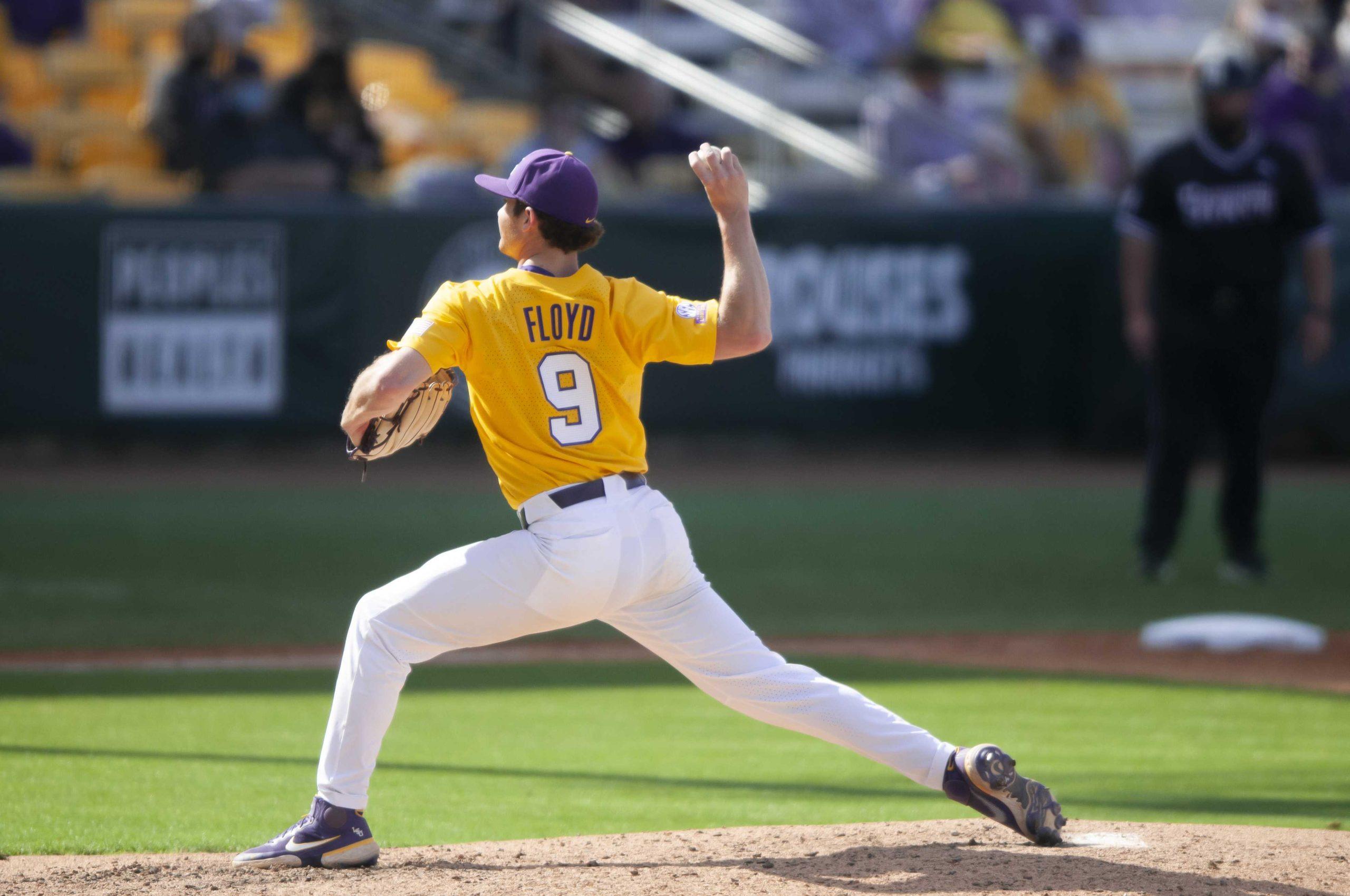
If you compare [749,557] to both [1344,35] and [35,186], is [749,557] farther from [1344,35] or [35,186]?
[1344,35]

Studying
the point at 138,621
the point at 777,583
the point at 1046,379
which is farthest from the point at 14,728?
the point at 1046,379

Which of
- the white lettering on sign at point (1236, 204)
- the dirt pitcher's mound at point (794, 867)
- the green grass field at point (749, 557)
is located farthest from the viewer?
the white lettering on sign at point (1236, 204)

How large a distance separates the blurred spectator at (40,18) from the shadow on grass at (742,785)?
11.5 metres

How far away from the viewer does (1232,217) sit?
8906mm

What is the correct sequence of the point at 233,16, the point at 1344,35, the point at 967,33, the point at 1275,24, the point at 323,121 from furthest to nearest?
1. the point at 1344,35
2. the point at 967,33
3. the point at 1275,24
4. the point at 233,16
5. the point at 323,121

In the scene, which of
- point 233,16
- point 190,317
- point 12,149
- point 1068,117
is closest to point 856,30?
point 1068,117

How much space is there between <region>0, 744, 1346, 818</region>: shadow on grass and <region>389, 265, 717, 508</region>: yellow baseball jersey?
1588 millimetres

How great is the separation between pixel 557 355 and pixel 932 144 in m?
12.3

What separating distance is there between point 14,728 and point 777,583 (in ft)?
14.4

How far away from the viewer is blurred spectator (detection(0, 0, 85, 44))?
51.0 ft

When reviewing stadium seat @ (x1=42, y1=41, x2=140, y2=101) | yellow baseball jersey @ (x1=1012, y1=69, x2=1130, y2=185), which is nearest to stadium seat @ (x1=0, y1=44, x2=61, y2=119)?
stadium seat @ (x1=42, y1=41, x2=140, y2=101)

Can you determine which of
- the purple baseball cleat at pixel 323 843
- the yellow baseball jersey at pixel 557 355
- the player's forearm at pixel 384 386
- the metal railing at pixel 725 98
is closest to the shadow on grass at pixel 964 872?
the purple baseball cleat at pixel 323 843

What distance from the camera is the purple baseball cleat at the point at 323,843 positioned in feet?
13.3

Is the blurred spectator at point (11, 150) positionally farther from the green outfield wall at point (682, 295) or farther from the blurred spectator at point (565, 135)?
the blurred spectator at point (565, 135)
